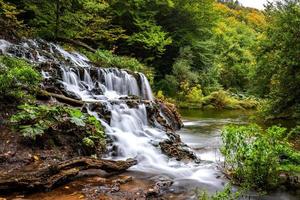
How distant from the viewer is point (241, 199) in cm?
557

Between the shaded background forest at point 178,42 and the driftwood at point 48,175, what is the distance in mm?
7208

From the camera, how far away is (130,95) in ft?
40.4

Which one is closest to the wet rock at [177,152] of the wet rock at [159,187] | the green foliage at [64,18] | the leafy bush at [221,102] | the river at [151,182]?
the river at [151,182]

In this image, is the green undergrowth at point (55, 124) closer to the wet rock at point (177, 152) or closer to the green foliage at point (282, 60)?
the wet rock at point (177, 152)

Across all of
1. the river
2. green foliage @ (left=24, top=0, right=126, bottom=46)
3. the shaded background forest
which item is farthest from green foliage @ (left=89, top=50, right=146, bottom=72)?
the river

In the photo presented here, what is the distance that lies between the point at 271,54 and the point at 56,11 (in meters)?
10.0

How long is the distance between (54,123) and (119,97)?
4604 mm

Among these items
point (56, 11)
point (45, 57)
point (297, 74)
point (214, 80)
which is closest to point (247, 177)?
point (297, 74)

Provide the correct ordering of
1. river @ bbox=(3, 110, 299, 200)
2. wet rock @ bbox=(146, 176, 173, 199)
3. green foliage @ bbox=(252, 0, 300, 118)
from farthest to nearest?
green foliage @ bbox=(252, 0, 300, 118)
wet rock @ bbox=(146, 176, 173, 199)
river @ bbox=(3, 110, 299, 200)

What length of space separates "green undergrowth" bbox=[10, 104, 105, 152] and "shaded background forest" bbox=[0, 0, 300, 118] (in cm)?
657

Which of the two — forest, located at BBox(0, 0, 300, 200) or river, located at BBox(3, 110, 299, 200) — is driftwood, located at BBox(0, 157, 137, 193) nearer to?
forest, located at BBox(0, 0, 300, 200)

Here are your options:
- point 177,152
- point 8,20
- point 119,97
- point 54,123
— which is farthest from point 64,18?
point 177,152

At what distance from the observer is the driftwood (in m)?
5.12

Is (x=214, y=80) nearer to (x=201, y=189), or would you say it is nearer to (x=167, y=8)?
(x=167, y=8)
